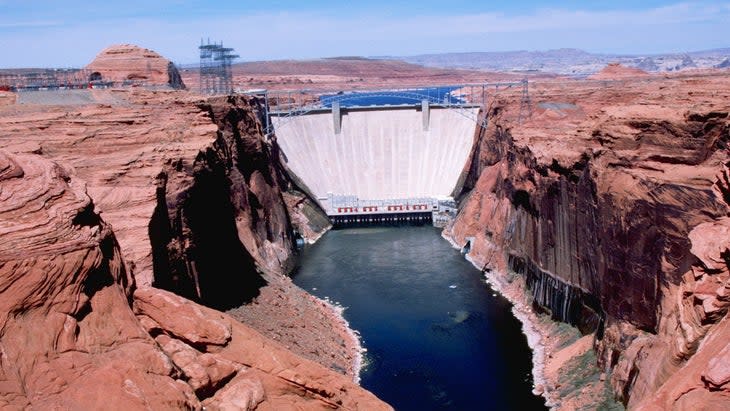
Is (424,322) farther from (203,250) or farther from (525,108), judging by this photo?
(525,108)

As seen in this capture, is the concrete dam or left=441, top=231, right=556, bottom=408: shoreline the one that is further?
the concrete dam

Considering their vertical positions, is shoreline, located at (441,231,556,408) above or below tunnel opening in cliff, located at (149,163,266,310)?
below

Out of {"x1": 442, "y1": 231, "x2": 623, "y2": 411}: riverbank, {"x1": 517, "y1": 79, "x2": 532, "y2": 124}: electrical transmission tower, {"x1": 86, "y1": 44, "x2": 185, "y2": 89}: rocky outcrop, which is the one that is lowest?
{"x1": 442, "y1": 231, "x2": 623, "y2": 411}: riverbank

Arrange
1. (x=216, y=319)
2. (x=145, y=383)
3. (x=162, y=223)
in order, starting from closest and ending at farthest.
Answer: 1. (x=145, y=383)
2. (x=216, y=319)
3. (x=162, y=223)

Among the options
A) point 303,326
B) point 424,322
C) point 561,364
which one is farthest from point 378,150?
point 561,364

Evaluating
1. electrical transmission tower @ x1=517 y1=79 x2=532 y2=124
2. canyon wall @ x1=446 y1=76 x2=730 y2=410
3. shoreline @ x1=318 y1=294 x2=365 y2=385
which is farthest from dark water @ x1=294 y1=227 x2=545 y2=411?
electrical transmission tower @ x1=517 y1=79 x2=532 y2=124

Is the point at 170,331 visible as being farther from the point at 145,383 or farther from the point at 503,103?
the point at 503,103

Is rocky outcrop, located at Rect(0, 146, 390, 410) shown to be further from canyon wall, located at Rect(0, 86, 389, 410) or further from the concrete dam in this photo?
the concrete dam

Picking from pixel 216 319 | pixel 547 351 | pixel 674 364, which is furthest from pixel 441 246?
pixel 216 319
